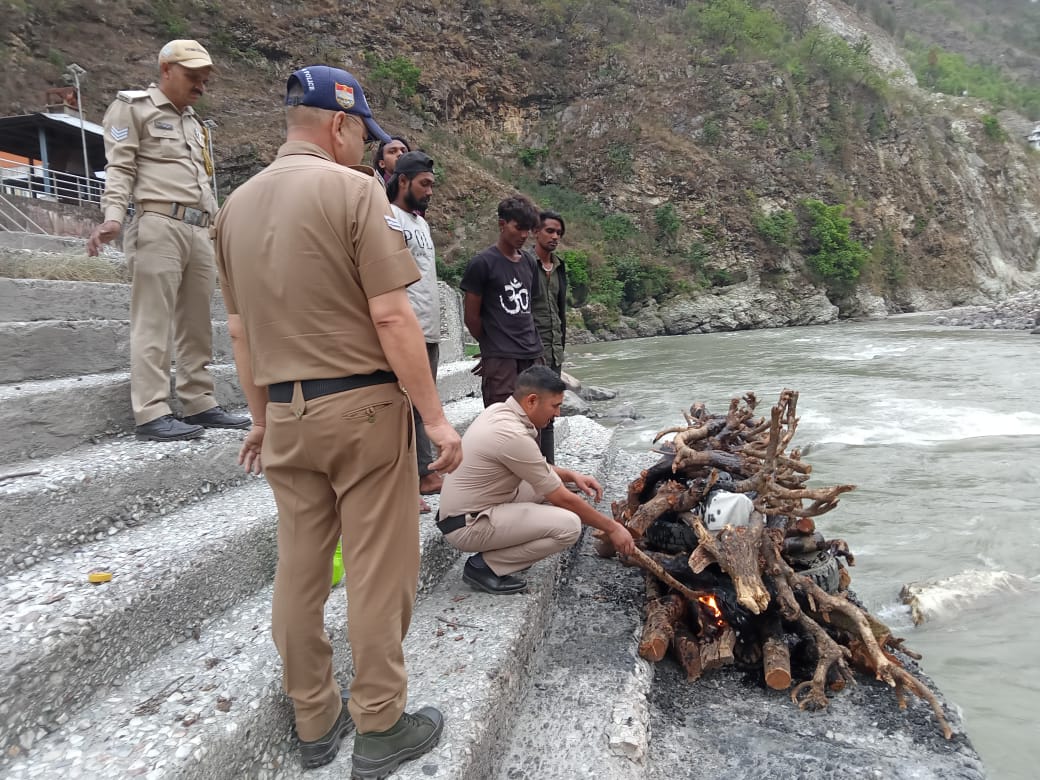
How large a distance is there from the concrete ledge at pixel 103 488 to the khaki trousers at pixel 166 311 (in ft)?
0.83

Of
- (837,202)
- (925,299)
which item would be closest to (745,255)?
(837,202)

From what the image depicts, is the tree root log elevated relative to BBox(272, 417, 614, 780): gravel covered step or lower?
lower

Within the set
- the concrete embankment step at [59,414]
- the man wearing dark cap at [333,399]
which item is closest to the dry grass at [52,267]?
the concrete embankment step at [59,414]

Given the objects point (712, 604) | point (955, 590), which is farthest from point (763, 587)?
point (955, 590)

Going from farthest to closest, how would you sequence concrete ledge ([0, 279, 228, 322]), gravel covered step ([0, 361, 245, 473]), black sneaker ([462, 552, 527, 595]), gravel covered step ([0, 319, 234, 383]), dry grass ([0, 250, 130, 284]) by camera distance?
1. dry grass ([0, 250, 130, 284])
2. concrete ledge ([0, 279, 228, 322])
3. gravel covered step ([0, 319, 234, 383])
4. black sneaker ([462, 552, 527, 595])
5. gravel covered step ([0, 361, 245, 473])

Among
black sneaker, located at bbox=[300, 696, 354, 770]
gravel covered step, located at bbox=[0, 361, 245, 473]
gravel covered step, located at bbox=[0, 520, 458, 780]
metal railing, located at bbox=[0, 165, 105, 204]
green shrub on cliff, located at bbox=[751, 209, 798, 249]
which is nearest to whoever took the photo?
gravel covered step, located at bbox=[0, 520, 458, 780]

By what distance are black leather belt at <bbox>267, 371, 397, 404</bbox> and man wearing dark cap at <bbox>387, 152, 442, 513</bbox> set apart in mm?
1318

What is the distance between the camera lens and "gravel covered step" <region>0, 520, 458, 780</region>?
1.35m

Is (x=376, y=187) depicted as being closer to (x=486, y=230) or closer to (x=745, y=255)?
(x=486, y=230)

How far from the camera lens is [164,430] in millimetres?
2672

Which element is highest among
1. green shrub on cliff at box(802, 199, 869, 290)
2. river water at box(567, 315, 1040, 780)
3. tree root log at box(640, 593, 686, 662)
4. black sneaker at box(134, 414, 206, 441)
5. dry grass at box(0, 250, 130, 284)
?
green shrub on cliff at box(802, 199, 869, 290)

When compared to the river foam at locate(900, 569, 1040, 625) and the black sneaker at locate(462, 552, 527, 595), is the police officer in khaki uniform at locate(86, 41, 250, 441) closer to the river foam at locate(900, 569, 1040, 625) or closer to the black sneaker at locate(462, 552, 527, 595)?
the black sneaker at locate(462, 552, 527, 595)

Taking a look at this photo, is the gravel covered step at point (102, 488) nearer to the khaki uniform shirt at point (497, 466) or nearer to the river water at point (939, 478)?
the khaki uniform shirt at point (497, 466)

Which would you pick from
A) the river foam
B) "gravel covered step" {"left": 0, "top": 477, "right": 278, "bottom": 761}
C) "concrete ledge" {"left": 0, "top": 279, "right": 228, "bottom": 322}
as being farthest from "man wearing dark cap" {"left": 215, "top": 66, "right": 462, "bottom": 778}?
the river foam
